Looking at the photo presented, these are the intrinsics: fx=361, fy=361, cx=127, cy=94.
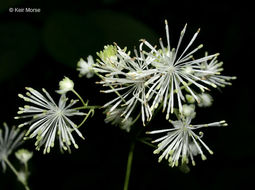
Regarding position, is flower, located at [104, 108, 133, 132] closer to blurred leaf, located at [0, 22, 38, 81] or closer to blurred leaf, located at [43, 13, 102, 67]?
blurred leaf, located at [43, 13, 102, 67]

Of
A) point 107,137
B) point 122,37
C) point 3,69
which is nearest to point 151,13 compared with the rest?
point 122,37

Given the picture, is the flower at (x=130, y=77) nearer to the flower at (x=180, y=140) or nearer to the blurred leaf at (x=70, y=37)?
the flower at (x=180, y=140)

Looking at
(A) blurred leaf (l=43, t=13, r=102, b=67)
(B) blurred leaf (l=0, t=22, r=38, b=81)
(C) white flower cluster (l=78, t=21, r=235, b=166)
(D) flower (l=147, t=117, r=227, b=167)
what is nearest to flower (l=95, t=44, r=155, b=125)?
(C) white flower cluster (l=78, t=21, r=235, b=166)

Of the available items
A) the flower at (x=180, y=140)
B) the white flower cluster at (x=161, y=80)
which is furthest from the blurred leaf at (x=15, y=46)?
the flower at (x=180, y=140)

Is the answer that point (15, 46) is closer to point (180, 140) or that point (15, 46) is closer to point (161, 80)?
point (161, 80)

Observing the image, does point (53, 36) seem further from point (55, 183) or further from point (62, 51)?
point (55, 183)

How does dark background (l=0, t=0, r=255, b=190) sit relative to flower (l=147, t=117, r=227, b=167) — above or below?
above

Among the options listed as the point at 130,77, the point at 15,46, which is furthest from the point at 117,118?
the point at 15,46
